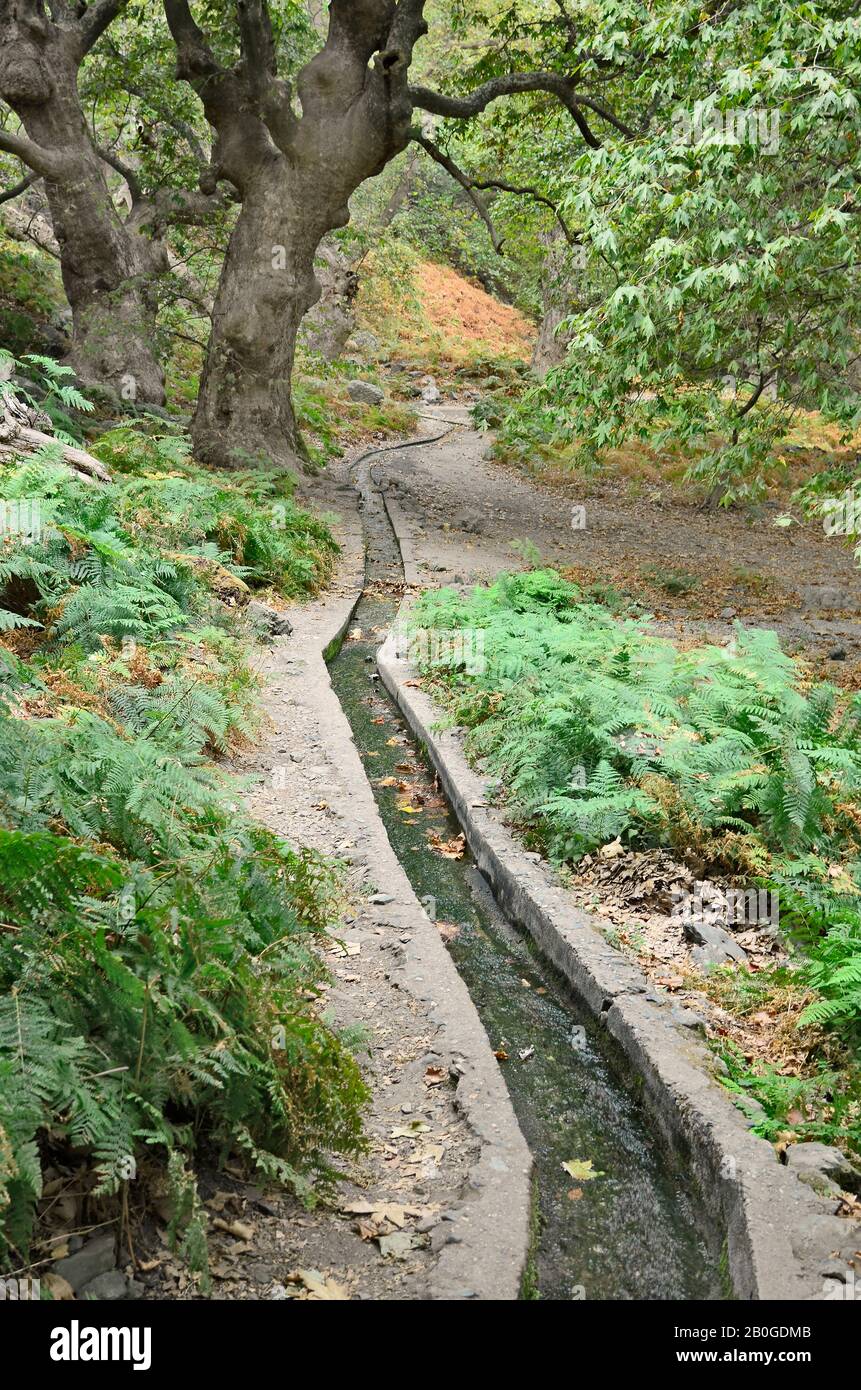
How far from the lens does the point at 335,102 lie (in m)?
12.7

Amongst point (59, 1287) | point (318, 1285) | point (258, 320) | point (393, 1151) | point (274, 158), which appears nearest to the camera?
point (59, 1287)

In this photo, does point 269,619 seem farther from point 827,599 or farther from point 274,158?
point 274,158

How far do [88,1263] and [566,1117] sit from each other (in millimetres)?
1913

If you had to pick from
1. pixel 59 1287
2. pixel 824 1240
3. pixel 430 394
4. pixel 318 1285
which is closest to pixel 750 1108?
pixel 824 1240

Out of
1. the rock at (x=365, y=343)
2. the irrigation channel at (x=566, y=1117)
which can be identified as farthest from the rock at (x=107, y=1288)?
the rock at (x=365, y=343)

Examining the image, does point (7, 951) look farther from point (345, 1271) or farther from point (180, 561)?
point (180, 561)

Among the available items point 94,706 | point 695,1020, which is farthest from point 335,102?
point 695,1020

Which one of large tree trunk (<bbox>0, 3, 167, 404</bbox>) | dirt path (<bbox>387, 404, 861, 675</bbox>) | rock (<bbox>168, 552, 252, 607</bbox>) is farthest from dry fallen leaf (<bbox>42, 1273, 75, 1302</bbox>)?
large tree trunk (<bbox>0, 3, 167, 404</bbox>)

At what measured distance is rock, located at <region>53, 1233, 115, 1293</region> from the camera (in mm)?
2477

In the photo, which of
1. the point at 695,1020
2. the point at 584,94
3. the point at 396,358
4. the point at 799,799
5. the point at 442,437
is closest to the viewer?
the point at 695,1020

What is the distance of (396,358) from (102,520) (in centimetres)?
2465

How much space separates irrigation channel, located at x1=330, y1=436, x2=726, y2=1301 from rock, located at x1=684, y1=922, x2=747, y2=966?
0.59 meters

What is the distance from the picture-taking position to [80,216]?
13.7 metres

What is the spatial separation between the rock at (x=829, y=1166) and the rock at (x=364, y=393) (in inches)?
888
